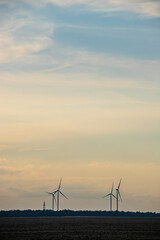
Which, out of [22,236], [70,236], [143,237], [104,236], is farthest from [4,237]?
[143,237]

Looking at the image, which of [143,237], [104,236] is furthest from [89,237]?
[143,237]

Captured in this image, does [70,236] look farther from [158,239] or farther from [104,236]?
[158,239]

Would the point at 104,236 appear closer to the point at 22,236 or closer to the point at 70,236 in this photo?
the point at 70,236

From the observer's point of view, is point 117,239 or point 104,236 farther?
point 104,236

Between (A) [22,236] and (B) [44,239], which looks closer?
(B) [44,239]

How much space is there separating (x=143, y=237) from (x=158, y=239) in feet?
16.7

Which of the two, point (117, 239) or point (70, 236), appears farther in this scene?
point (70, 236)

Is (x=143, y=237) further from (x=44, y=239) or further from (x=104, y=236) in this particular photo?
(x=44, y=239)

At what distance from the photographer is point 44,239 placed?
8988 cm

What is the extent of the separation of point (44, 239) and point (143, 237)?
18184mm

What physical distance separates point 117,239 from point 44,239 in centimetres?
1249

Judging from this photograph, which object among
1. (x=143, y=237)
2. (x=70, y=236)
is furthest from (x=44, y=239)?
(x=143, y=237)

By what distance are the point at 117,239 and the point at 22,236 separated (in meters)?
18.5

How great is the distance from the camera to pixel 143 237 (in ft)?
310
